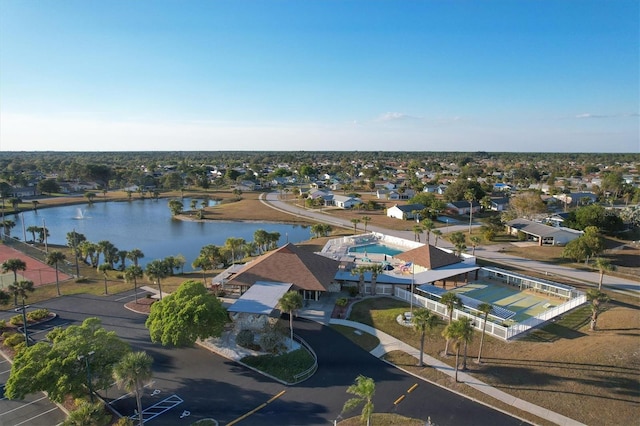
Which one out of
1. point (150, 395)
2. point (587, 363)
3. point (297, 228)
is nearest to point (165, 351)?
point (150, 395)

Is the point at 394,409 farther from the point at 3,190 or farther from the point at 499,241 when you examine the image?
the point at 3,190

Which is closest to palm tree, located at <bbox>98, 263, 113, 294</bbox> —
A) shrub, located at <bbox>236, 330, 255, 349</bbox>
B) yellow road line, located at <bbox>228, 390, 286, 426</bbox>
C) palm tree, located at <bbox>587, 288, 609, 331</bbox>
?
shrub, located at <bbox>236, 330, 255, 349</bbox>

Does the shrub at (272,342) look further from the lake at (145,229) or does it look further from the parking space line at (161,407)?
the lake at (145,229)

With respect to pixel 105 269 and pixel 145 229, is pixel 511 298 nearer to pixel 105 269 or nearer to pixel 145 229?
pixel 105 269

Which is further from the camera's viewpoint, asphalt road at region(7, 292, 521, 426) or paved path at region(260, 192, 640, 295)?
paved path at region(260, 192, 640, 295)

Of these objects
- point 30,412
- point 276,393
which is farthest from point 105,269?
point 276,393

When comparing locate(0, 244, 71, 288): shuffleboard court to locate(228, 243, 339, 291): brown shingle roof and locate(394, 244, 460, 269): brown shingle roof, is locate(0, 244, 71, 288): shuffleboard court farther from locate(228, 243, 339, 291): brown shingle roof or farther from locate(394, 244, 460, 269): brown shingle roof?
locate(394, 244, 460, 269): brown shingle roof
